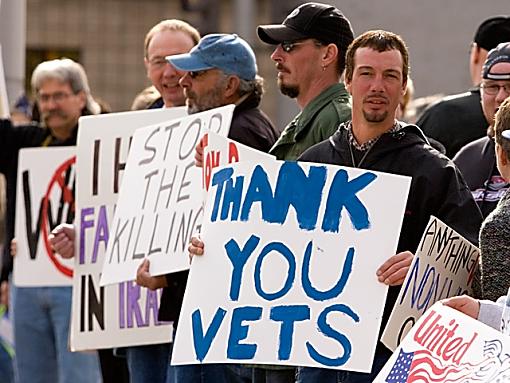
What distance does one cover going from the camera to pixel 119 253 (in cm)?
720

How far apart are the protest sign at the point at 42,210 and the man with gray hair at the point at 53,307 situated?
4.1 inches

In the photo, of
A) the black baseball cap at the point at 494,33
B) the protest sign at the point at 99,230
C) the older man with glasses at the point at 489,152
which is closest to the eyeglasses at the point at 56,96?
the protest sign at the point at 99,230

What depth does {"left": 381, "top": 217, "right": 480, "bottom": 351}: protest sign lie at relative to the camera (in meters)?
5.52

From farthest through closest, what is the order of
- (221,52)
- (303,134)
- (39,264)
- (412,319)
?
(39,264), (221,52), (303,134), (412,319)

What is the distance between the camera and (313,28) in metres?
6.49

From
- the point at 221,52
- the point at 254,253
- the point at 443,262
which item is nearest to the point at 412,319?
the point at 443,262

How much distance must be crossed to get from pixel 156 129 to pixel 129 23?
14.4 meters

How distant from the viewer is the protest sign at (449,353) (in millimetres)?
4625

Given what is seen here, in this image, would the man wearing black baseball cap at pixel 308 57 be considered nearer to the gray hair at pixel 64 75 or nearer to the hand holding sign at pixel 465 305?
the hand holding sign at pixel 465 305

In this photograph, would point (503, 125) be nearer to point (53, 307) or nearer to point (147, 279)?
point (147, 279)

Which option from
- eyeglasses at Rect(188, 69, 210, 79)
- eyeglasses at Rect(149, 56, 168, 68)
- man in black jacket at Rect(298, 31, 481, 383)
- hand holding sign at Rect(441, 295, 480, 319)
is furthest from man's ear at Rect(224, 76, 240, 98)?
hand holding sign at Rect(441, 295, 480, 319)

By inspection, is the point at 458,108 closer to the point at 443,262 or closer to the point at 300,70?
the point at 300,70

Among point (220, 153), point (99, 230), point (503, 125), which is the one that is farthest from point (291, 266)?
point (99, 230)

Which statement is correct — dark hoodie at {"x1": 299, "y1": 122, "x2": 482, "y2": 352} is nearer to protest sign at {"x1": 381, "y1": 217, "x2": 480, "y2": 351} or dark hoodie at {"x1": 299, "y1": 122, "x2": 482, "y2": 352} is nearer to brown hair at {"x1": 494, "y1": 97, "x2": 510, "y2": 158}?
protest sign at {"x1": 381, "y1": 217, "x2": 480, "y2": 351}
